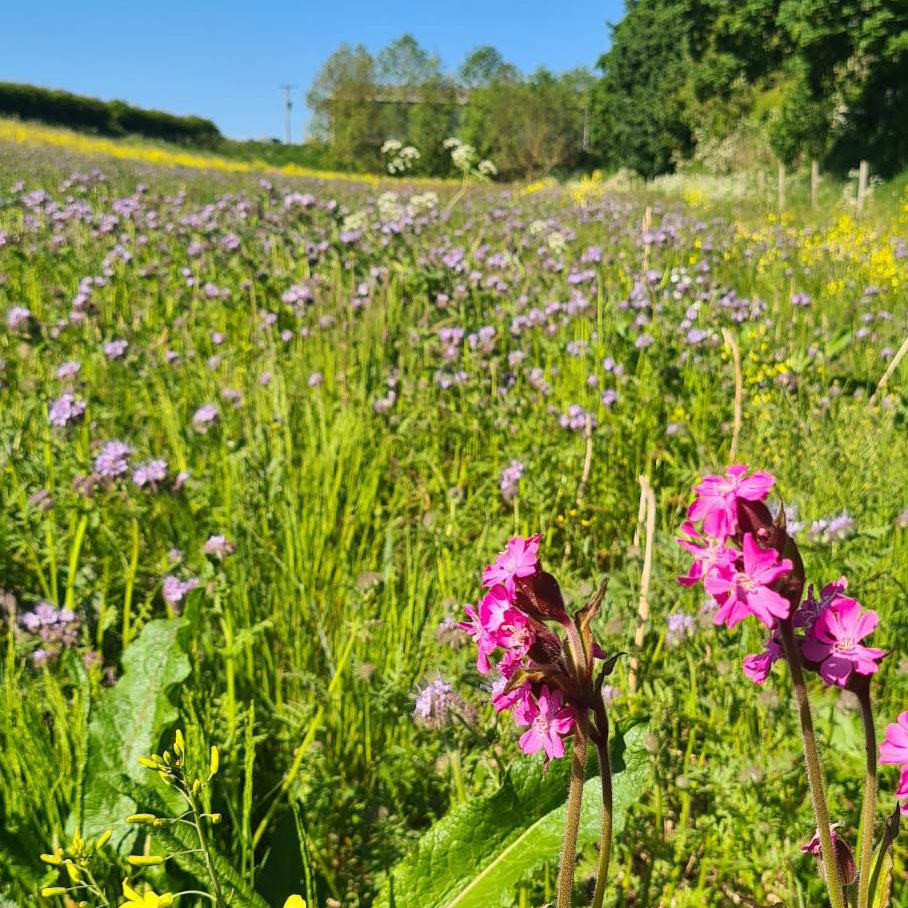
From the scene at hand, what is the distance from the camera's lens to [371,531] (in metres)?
2.46

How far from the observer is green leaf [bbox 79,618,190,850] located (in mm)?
1255

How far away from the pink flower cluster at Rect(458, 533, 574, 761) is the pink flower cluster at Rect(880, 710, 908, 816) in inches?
10.7

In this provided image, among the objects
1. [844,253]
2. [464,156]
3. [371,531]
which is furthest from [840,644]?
[844,253]

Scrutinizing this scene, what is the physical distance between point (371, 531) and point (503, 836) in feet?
4.70

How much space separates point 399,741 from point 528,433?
1.31 metres

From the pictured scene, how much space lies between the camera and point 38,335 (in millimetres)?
2836

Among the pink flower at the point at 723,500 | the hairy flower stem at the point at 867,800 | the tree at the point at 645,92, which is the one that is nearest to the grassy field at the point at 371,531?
the hairy flower stem at the point at 867,800

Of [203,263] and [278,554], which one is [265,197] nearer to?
[203,263]

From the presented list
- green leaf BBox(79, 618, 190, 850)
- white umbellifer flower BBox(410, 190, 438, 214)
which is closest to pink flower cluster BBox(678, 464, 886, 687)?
green leaf BBox(79, 618, 190, 850)

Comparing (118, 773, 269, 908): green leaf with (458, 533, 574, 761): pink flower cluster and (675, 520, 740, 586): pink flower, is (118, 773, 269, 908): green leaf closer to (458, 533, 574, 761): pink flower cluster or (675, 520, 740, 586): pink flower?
(458, 533, 574, 761): pink flower cluster

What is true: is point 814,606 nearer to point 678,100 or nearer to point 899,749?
point 899,749

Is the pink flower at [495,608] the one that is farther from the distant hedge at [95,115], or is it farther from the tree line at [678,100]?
the distant hedge at [95,115]

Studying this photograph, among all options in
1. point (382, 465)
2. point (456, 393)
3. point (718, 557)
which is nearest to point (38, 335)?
point (382, 465)

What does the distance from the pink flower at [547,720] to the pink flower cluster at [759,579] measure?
16cm
